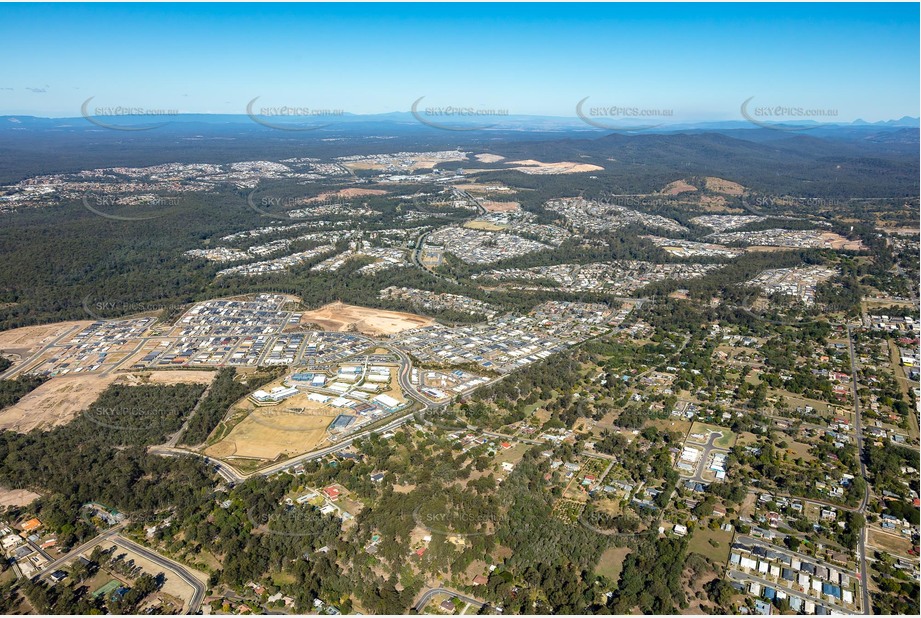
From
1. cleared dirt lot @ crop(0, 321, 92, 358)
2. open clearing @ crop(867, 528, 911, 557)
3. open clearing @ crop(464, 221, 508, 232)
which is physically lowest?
open clearing @ crop(464, 221, 508, 232)

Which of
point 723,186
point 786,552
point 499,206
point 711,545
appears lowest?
point 499,206

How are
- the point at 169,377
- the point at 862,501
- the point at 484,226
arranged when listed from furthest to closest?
the point at 484,226 → the point at 169,377 → the point at 862,501

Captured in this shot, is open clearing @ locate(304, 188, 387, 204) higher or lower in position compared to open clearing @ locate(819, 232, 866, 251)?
higher

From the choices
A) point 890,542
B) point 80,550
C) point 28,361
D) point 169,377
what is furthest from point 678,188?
point 80,550

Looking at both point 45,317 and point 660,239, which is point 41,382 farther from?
point 660,239

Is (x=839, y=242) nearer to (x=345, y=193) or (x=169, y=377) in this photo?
(x=345, y=193)

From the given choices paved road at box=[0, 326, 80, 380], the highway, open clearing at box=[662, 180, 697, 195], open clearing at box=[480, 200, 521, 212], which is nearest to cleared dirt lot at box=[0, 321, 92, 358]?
paved road at box=[0, 326, 80, 380]

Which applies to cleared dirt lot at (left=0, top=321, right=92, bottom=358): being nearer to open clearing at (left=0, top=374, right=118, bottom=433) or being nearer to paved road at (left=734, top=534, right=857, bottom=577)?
open clearing at (left=0, top=374, right=118, bottom=433)

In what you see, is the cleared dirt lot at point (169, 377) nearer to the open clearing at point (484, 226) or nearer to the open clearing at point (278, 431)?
the open clearing at point (278, 431)
